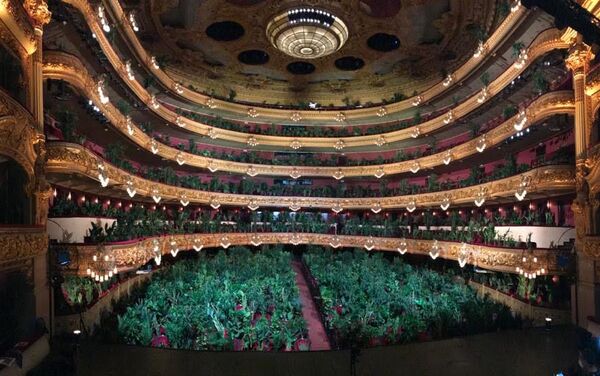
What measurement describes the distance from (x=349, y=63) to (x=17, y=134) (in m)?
25.9

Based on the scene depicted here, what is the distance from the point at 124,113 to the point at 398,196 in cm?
2160

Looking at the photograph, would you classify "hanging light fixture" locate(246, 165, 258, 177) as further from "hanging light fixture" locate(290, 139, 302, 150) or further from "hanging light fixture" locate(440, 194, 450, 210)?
"hanging light fixture" locate(440, 194, 450, 210)

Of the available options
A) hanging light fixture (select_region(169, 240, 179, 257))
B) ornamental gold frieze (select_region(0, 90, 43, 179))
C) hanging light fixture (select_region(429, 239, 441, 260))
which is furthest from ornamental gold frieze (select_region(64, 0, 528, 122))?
hanging light fixture (select_region(429, 239, 441, 260))

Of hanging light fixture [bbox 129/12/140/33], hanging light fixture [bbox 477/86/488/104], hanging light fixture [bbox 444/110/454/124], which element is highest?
hanging light fixture [bbox 129/12/140/33]

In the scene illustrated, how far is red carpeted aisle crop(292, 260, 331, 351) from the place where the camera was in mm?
16506

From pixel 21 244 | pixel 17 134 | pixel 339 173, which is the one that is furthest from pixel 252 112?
pixel 21 244

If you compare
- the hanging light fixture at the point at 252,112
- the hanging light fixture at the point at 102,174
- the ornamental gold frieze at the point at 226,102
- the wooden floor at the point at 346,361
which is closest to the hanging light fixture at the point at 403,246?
the ornamental gold frieze at the point at 226,102

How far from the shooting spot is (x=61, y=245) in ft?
43.8

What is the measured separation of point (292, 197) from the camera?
36844mm

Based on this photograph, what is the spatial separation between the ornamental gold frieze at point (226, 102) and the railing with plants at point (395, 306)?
13055 mm

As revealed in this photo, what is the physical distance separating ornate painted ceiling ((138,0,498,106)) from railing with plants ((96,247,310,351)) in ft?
50.1

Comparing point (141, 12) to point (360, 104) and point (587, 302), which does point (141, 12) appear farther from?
point (587, 302)

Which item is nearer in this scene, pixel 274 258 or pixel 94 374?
pixel 94 374

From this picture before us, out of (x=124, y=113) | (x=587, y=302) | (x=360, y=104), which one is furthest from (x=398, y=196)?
(x=124, y=113)
